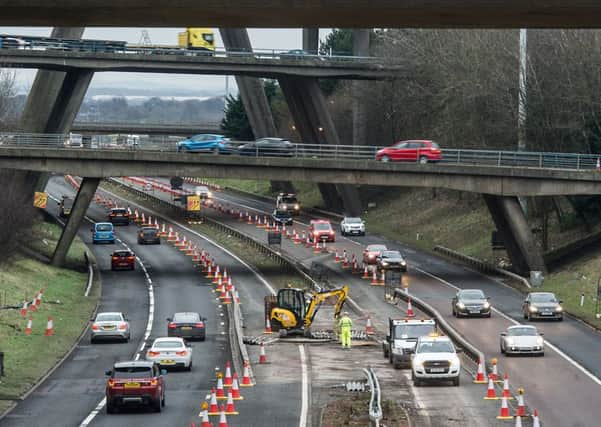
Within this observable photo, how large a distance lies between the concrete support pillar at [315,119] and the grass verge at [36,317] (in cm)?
2966

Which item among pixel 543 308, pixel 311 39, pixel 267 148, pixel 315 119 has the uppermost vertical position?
pixel 311 39

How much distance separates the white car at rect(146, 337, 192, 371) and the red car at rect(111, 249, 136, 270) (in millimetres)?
37306

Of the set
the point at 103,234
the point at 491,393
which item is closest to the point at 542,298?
the point at 491,393

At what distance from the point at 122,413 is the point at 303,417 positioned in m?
5.36

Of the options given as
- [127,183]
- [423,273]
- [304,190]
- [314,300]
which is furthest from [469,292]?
[127,183]

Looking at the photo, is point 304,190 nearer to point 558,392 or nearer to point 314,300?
point 314,300

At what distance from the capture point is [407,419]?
121 feet

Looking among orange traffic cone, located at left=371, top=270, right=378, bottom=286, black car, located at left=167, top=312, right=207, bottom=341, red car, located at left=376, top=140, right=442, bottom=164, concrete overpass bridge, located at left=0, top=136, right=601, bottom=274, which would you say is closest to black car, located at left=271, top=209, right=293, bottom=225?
red car, located at left=376, top=140, right=442, bottom=164

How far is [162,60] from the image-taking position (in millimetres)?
107938

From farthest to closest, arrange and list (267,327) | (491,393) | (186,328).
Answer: (267,327) → (186,328) → (491,393)

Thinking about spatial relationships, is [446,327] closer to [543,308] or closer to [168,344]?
[543,308]

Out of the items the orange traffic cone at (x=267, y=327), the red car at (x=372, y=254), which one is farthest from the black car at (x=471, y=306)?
the red car at (x=372, y=254)

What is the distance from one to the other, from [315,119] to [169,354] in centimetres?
7240

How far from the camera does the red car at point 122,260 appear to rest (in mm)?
86312
